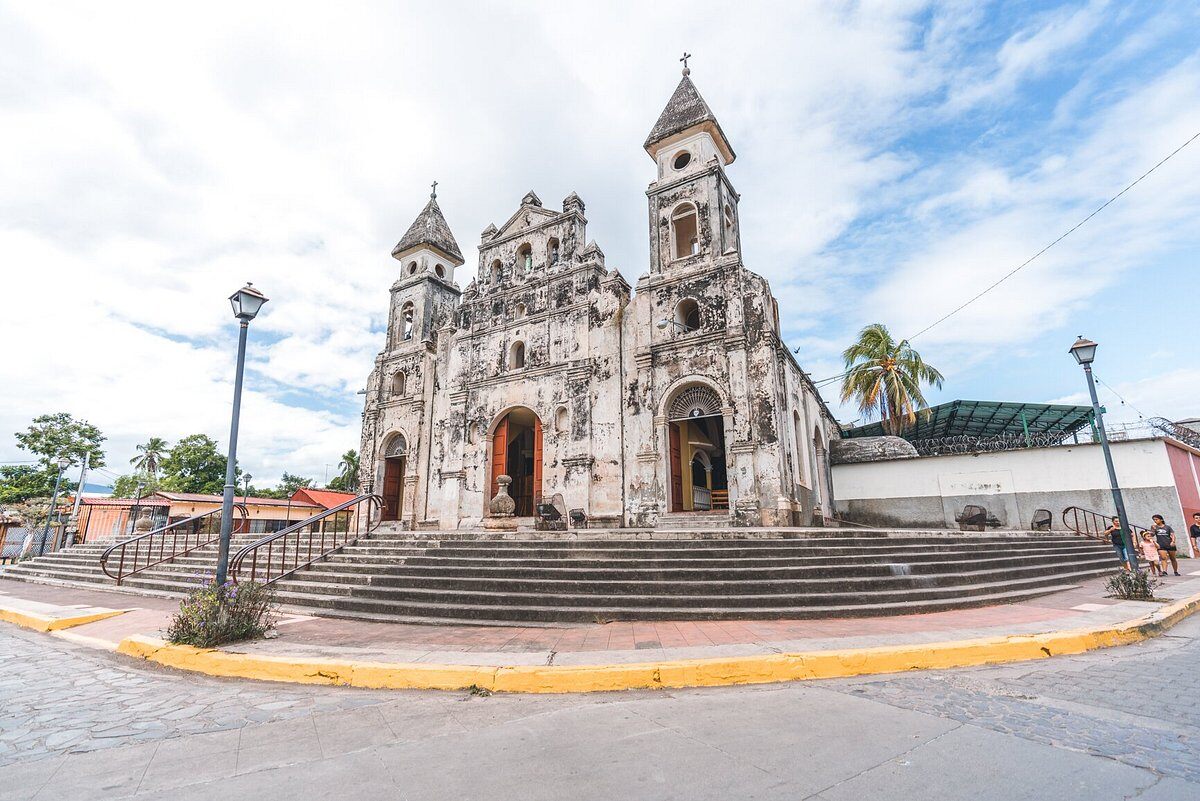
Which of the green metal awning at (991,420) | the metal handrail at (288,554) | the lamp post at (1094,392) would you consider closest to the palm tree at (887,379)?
the green metal awning at (991,420)

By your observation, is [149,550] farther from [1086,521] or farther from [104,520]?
[1086,521]

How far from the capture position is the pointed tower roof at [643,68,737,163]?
1712 cm

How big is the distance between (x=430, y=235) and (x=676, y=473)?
49.9 ft

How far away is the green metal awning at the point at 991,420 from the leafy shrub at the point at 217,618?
25.0 meters

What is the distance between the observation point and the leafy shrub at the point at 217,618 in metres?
5.95

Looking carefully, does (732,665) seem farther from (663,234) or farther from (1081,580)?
(663,234)

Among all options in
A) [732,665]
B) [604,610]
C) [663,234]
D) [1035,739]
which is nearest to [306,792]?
[732,665]

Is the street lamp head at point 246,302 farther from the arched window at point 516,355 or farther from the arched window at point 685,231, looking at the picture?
the arched window at point 685,231

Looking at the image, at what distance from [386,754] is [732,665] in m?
2.81

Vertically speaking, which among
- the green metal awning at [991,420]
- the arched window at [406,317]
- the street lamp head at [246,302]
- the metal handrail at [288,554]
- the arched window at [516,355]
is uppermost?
the arched window at [406,317]

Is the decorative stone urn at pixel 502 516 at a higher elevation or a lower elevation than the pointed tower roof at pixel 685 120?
lower

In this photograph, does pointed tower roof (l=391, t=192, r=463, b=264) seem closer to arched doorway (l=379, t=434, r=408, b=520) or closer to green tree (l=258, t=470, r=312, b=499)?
arched doorway (l=379, t=434, r=408, b=520)

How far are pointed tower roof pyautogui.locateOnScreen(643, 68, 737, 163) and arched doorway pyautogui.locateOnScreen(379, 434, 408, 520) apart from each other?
546 inches

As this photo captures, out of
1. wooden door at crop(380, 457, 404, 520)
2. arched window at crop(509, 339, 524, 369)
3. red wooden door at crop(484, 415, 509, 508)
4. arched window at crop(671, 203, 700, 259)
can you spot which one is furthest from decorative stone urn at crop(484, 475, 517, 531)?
arched window at crop(671, 203, 700, 259)
